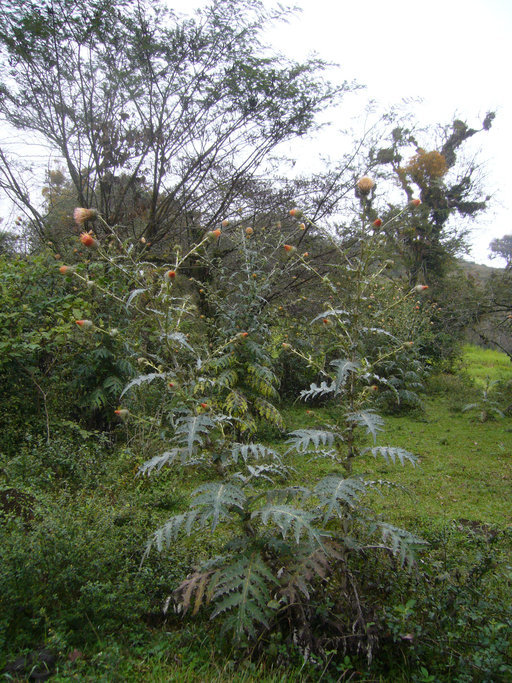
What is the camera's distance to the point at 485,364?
1562 cm

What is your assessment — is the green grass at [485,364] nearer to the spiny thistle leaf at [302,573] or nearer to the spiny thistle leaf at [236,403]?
the spiny thistle leaf at [236,403]

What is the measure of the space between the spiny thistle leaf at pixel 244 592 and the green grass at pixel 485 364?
454 inches

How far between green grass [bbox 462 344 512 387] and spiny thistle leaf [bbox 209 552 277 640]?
37.9 feet

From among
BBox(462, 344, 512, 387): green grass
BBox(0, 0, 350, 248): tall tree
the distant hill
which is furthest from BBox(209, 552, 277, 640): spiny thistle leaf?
BBox(462, 344, 512, 387): green grass

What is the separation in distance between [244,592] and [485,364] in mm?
16383

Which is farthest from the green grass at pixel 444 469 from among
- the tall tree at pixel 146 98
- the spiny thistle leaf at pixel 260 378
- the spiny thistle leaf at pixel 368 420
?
the tall tree at pixel 146 98

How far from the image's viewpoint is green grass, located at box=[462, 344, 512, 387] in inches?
497

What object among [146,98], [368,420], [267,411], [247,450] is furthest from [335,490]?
[146,98]

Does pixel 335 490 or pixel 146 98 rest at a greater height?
pixel 146 98

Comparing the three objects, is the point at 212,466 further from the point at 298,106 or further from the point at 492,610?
the point at 298,106

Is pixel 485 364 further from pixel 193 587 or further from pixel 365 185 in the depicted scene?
pixel 193 587

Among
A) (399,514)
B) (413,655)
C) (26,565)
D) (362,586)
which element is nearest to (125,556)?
(26,565)

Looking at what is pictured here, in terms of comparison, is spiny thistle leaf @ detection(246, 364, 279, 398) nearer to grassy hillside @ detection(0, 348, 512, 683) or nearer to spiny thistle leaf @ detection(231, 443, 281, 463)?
grassy hillside @ detection(0, 348, 512, 683)

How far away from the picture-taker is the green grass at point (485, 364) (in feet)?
41.4
